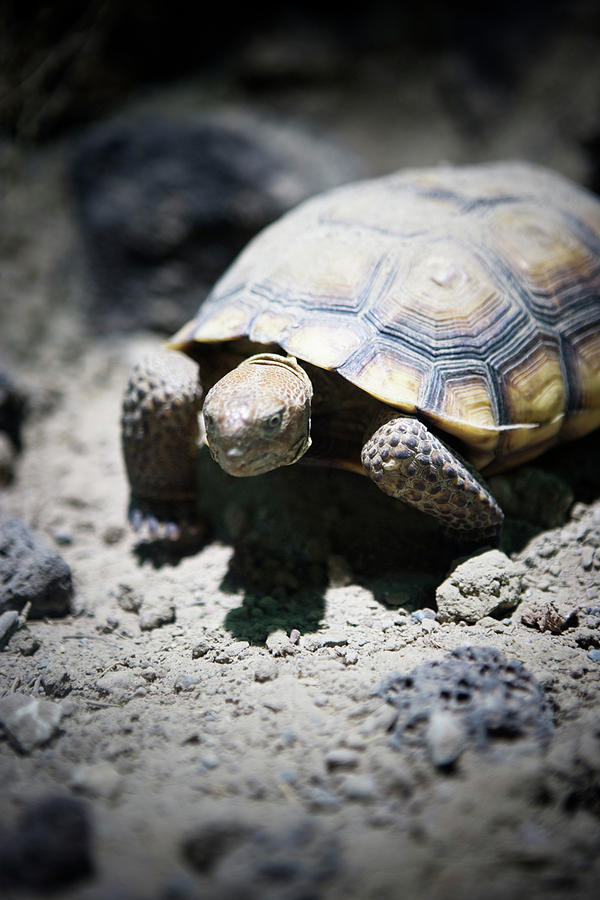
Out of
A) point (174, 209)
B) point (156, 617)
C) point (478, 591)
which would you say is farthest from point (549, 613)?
point (174, 209)

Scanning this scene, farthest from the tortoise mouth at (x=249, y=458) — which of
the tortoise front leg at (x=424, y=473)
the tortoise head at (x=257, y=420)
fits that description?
the tortoise front leg at (x=424, y=473)

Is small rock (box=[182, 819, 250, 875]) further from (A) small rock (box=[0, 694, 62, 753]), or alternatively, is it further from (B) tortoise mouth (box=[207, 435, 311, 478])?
(B) tortoise mouth (box=[207, 435, 311, 478])

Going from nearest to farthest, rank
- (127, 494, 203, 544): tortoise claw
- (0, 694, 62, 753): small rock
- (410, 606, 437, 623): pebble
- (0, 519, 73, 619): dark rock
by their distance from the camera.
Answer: (0, 694, 62, 753): small rock < (410, 606, 437, 623): pebble < (0, 519, 73, 619): dark rock < (127, 494, 203, 544): tortoise claw

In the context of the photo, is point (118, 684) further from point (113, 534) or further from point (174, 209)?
point (174, 209)

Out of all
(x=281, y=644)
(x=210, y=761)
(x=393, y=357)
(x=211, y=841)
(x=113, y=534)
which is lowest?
(x=113, y=534)

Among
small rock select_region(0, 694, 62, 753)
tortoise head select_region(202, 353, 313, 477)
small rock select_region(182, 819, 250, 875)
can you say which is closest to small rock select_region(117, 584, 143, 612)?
small rock select_region(0, 694, 62, 753)

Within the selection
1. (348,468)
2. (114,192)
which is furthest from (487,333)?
(114,192)

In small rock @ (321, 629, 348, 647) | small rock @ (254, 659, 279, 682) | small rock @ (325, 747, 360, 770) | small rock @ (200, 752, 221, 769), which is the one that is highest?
small rock @ (325, 747, 360, 770)

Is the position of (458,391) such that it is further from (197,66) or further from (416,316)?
(197,66)
